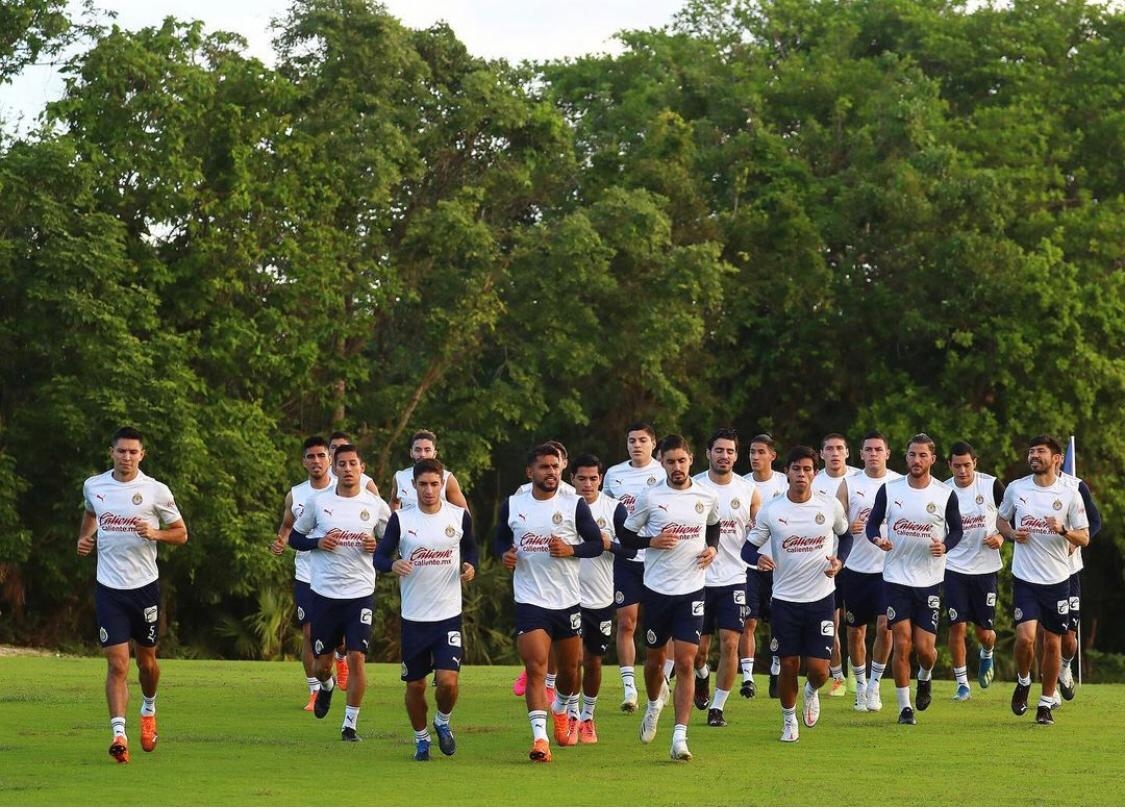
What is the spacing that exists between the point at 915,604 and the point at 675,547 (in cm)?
435

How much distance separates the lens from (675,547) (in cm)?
1616

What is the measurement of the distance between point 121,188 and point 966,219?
56.7ft

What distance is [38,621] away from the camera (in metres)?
37.8

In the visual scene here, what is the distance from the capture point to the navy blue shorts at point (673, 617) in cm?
1603

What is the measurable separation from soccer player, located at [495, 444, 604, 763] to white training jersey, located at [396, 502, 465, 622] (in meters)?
0.47

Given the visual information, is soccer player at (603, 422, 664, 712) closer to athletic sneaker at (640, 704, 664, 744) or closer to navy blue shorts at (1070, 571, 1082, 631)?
athletic sneaker at (640, 704, 664, 744)

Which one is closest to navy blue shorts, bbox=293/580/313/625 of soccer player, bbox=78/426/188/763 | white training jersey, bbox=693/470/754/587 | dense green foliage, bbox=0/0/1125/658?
soccer player, bbox=78/426/188/763

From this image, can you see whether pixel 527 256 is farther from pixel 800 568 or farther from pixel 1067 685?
pixel 800 568

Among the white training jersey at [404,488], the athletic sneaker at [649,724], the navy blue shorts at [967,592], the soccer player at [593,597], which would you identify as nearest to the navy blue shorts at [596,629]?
the soccer player at [593,597]

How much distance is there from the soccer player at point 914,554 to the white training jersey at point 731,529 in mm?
1177

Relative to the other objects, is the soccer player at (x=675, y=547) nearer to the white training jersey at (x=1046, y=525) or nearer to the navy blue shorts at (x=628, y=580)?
the navy blue shorts at (x=628, y=580)

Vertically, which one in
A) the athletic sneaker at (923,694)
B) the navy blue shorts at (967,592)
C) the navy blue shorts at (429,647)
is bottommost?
the athletic sneaker at (923,694)

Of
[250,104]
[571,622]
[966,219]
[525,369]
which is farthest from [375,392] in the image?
[571,622]

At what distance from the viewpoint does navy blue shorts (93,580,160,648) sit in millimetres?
15188
